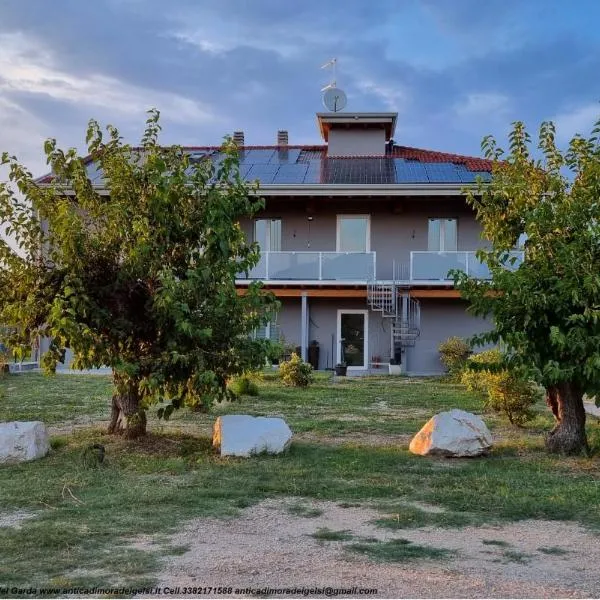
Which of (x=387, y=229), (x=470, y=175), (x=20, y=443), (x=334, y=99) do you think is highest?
(x=334, y=99)

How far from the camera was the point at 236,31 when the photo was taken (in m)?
11.4

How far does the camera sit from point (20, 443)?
7535mm

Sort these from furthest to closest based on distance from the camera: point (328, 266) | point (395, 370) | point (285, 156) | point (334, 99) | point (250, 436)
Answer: point (334, 99) < point (285, 156) < point (328, 266) < point (395, 370) < point (250, 436)

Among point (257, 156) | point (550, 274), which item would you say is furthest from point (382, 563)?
point (257, 156)

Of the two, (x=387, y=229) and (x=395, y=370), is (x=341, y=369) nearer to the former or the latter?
(x=395, y=370)

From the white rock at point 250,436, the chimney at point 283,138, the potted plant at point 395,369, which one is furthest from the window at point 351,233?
the white rock at point 250,436

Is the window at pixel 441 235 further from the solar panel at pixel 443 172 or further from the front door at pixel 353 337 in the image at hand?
the front door at pixel 353 337

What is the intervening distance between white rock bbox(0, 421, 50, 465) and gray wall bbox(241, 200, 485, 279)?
15485 millimetres

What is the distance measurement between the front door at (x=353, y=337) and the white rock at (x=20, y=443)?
15081mm

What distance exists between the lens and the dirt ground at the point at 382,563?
12.9ft

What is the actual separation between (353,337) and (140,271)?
1517 centimetres

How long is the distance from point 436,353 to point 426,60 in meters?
11.2

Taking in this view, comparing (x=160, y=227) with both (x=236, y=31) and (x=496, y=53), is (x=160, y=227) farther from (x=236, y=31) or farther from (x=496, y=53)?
(x=496, y=53)

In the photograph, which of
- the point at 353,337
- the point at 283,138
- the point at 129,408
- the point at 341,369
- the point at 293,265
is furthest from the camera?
the point at 283,138
